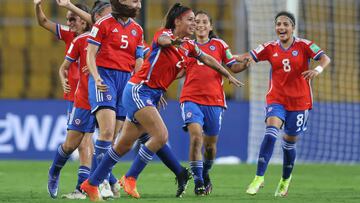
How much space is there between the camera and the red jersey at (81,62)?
1134cm

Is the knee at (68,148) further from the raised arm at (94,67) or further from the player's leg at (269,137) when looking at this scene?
the player's leg at (269,137)

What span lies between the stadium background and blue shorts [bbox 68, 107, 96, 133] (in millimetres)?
8377

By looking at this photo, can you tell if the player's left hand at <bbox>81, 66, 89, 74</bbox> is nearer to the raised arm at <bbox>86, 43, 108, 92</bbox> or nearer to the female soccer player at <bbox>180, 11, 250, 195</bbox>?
the raised arm at <bbox>86, 43, 108, 92</bbox>

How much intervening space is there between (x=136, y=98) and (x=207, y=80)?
89.8 inches

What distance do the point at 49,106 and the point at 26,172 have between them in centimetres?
419

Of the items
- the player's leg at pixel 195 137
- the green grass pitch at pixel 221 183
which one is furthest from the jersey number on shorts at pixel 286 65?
the green grass pitch at pixel 221 183

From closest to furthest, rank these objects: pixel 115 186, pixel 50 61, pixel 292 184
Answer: pixel 115 186, pixel 292 184, pixel 50 61

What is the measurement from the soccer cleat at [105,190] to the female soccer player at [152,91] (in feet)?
1.28

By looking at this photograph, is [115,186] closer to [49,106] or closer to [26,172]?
[26,172]

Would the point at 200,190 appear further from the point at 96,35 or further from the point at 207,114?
the point at 96,35

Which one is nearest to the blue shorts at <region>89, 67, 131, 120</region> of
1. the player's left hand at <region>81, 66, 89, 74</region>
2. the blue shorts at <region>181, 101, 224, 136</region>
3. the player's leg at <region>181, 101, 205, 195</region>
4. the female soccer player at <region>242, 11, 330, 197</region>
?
the player's left hand at <region>81, 66, 89, 74</region>

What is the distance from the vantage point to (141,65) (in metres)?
11.2

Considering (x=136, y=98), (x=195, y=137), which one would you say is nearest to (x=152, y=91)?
(x=136, y=98)

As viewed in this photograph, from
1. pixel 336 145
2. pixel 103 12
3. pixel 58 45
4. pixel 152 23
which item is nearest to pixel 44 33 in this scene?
pixel 58 45
